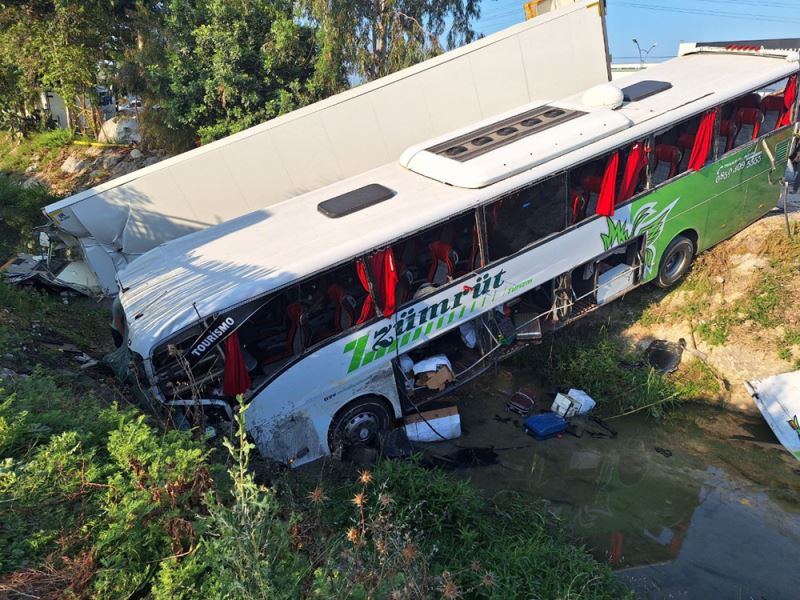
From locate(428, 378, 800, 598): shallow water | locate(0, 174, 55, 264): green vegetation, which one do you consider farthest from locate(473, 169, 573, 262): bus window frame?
locate(0, 174, 55, 264): green vegetation

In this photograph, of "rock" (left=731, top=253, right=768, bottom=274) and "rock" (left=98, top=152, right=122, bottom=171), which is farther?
"rock" (left=98, top=152, right=122, bottom=171)

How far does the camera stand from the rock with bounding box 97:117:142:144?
71.4 ft

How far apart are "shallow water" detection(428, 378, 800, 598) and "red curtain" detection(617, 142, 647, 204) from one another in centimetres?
317

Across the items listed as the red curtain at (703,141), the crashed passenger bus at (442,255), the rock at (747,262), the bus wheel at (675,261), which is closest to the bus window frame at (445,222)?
the crashed passenger bus at (442,255)

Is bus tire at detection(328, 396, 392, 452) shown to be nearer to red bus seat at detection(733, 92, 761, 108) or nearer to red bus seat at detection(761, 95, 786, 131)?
red bus seat at detection(733, 92, 761, 108)

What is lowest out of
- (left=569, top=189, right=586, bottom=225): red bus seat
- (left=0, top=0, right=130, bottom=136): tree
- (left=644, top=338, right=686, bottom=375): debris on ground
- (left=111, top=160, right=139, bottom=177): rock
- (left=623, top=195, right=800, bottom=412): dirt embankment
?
(left=644, top=338, right=686, bottom=375): debris on ground

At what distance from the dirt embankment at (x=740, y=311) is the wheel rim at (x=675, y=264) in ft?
1.04

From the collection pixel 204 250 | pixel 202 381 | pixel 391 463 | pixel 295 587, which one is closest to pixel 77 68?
pixel 204 250

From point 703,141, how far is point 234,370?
711 centimetres

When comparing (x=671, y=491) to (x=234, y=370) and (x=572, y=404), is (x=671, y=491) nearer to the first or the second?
(x=572, y=404)

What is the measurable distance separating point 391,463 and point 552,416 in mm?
2796

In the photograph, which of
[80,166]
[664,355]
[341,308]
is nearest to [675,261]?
[664,355]

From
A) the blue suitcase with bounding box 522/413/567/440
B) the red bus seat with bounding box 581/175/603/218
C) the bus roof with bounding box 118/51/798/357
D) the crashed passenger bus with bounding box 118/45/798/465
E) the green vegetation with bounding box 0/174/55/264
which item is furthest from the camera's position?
the green vegetation with bounding box 0/174/55/264

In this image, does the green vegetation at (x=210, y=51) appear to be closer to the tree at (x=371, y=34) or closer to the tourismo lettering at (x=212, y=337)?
the tree at (x=371, y=34)
